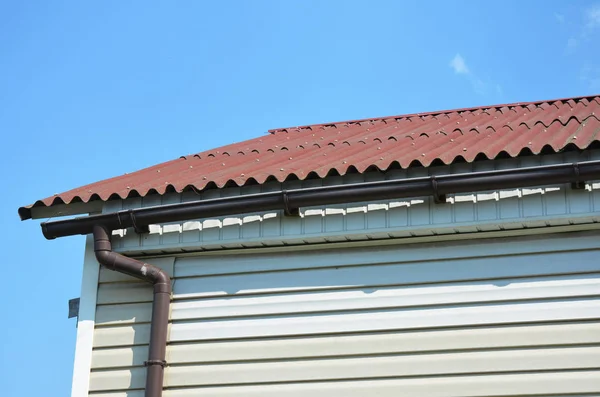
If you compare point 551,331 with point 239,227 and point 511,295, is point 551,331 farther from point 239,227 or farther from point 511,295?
point 239,227

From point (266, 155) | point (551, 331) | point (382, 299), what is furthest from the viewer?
point (266, 155)

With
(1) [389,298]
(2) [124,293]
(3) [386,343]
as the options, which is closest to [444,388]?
(3) [386,343]

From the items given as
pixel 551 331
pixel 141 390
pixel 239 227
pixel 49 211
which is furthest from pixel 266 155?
pixel 551 331

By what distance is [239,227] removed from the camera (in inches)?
321

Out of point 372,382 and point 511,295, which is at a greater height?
point 511,295

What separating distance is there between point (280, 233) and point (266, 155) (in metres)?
1.72

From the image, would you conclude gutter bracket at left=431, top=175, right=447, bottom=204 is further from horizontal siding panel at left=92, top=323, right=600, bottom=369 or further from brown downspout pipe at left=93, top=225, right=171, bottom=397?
brown downspout pipe at left=93, top=225, right=171, bottom=397

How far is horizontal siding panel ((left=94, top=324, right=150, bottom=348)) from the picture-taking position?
8086 millimetres

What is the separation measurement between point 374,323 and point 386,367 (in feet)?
1.22

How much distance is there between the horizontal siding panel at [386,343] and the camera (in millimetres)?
7188

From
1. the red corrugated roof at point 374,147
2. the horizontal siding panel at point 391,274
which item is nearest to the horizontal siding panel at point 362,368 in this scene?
the horizontal siding panel at point 391,274

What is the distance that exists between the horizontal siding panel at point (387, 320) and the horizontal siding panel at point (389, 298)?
6cm

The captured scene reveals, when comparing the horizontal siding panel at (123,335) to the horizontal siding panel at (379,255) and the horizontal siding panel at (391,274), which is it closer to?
the horizontal siding panel at (391,274)

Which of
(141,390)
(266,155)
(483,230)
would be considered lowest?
(141,390)
